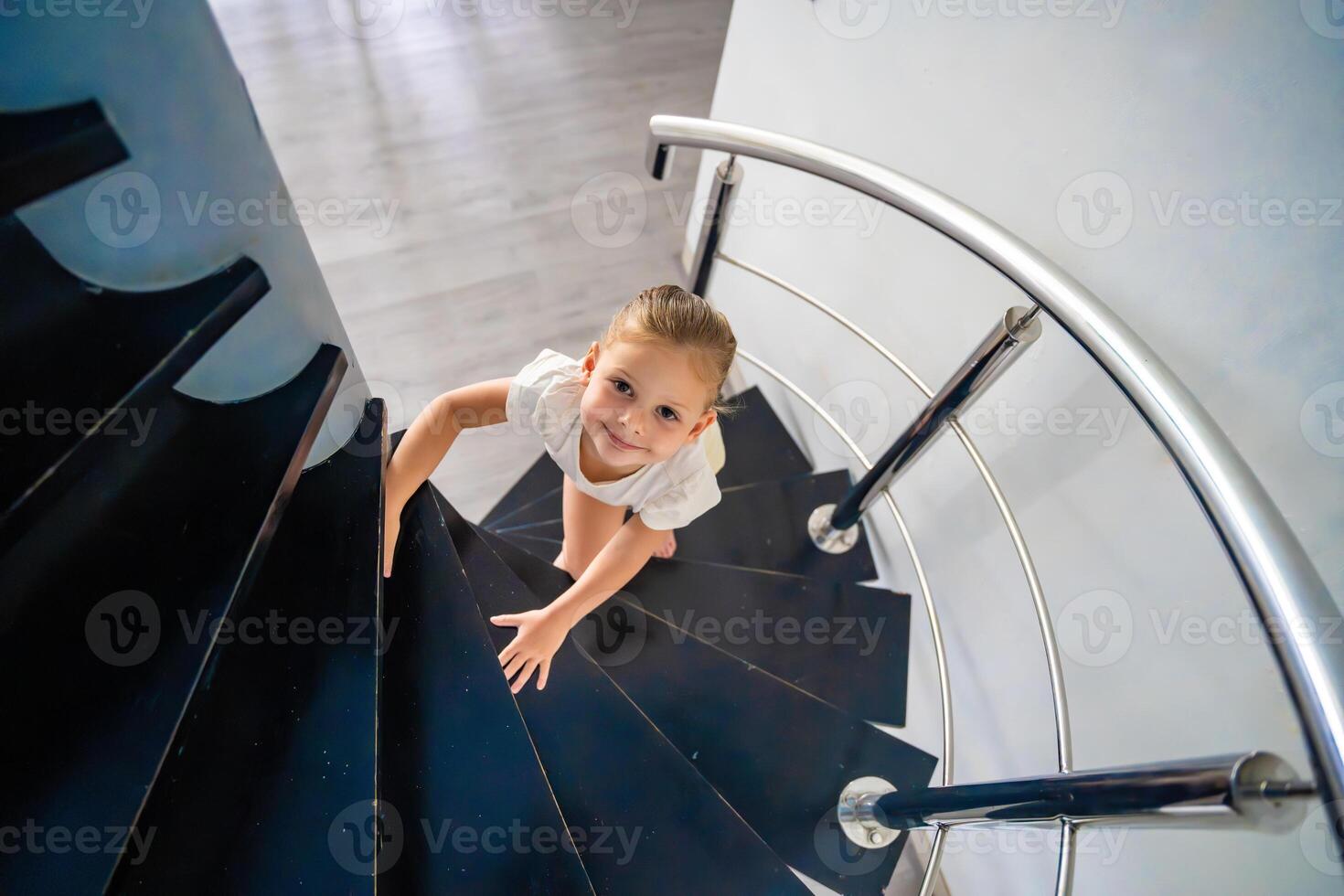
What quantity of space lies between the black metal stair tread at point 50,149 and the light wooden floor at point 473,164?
5.16 feet

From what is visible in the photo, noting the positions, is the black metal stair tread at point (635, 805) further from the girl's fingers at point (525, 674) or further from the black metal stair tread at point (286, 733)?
the black metal stair tread at point (286, 733)

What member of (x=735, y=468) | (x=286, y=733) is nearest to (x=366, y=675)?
(x=286, y=733)

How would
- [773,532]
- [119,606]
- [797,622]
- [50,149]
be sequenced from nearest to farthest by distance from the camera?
[50,149]
[119,606]
[797,622]
[773,532]

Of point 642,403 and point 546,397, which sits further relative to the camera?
point 546,397

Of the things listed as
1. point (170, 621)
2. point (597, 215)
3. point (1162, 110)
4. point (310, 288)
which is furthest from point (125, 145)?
point (597, 215)

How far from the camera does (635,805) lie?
1.37 meters

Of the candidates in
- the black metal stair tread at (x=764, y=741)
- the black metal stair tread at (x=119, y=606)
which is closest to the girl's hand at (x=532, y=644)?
the black metal stair tread at (x=764, y=741)

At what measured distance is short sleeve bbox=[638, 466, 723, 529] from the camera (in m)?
1.49

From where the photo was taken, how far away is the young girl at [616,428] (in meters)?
1.26

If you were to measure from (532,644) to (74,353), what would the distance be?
0.82m

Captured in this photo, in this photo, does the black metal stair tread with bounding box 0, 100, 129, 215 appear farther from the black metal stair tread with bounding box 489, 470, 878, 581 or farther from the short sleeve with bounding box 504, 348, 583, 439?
the black metal stair tread with bounding box 489, 470, 878, 581

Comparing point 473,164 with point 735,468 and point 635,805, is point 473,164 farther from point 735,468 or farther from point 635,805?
point 635,805

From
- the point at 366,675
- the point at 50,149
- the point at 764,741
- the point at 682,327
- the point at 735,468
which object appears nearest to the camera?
the point at 50,149

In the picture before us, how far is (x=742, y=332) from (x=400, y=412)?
1.16 m
